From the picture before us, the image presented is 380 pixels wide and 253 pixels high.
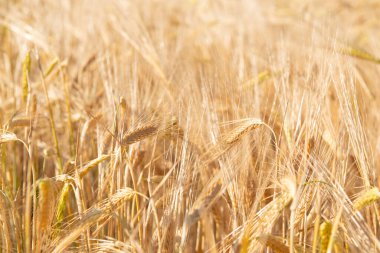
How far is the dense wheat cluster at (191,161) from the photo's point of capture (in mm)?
1096

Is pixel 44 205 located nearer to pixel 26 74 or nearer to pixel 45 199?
pixel 45 199

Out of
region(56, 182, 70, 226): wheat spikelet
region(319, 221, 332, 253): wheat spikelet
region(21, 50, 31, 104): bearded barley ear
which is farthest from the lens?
region(21, 50, 31, 104): bearded barley ear

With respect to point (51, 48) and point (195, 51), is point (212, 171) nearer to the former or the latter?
point (51, 48)

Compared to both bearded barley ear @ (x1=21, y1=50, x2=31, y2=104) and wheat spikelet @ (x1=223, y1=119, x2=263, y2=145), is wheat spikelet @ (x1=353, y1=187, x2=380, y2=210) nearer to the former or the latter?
wheat spikelet @ (x1=223, y1=119, x2=263, y2=145)

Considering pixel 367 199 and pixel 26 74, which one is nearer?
pixel 367 199

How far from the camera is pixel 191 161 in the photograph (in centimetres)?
123

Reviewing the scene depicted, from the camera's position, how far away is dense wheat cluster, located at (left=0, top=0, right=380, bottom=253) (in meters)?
1.10

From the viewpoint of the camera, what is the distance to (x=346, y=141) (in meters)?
1.42

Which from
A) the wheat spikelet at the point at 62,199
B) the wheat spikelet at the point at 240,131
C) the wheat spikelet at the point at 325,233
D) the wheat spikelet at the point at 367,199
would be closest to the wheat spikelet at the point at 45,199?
the wheat spikelet at the point at 62,199

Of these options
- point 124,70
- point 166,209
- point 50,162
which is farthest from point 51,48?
point 166,209

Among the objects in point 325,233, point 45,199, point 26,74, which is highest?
point 26,74

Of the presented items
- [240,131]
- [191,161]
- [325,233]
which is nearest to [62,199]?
[191,161]

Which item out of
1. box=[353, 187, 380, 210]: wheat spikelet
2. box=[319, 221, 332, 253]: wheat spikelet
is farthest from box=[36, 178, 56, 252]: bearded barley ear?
box=[353, 187, 380, 210]: wheat spikelet

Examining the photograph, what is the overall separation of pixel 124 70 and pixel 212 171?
2.11ft
